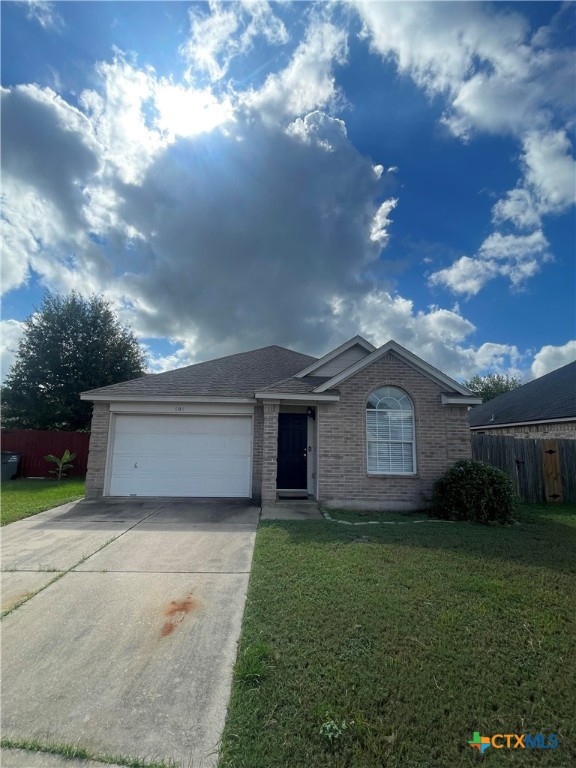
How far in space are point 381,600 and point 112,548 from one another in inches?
161

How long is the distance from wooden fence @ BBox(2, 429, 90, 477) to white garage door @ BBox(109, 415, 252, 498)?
7.97 meters

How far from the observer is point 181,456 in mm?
10086

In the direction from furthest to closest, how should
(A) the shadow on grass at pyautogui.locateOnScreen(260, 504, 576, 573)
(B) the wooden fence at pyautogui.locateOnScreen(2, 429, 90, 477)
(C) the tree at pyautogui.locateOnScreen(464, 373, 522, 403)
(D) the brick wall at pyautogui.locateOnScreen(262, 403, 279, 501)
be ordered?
(C) the tree at pyautogui.locateOnScreen(464, 373, 522, 403) < (B) the wooden fence at pyautogui.locateOnScreen(2, 429, 90, 477) < (D) the brick wall at pyautogui.locateOnScreen(262, 403, 279, 501) < (A) the shadow on grass at pyautogui.locateOnScreen(260, 504, 576, 573)

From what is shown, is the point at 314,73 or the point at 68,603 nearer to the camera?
the point at 68,603

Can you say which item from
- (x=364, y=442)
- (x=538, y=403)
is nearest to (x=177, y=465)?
(x=364, y=442)

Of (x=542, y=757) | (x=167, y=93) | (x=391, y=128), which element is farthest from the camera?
(x=391, y=128)

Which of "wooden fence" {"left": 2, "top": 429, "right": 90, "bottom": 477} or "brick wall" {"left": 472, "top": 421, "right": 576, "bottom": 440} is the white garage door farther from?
"brick wall" {"left": 472, "top": 421, "right": 576, "bottom": 440}

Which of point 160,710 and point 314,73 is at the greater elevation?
point 314,73

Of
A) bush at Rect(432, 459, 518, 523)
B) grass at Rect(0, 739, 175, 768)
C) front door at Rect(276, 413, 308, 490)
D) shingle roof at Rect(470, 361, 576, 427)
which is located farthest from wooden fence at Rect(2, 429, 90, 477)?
shingle roof at Rect(470, 361, 576, 427)

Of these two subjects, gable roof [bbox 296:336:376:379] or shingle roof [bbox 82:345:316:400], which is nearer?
shingle roof [bbox 82:345:316:400]

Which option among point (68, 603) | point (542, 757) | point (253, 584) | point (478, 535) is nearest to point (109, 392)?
point (68, 603)

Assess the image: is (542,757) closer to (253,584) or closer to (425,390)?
(253,584)

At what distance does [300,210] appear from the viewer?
41.8 ft

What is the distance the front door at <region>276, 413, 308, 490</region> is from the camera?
10.0 m
